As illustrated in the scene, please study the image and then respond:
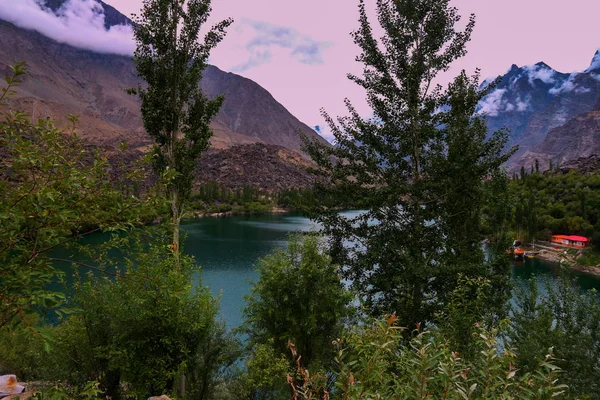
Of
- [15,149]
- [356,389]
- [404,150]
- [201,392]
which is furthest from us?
[201,392]

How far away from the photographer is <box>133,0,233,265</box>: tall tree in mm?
15914

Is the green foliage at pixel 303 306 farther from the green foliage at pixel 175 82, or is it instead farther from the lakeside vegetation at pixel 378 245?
the green foliage at pixel 175 82

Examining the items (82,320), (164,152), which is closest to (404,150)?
(164,152)

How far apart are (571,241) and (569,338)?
280 feet

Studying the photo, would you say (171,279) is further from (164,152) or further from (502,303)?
(502,303)

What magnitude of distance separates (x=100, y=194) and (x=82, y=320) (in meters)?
13.1

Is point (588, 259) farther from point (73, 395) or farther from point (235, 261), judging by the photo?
point (73, 395)

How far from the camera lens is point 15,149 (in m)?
3.81

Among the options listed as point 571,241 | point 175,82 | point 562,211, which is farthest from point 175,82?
point 562,211

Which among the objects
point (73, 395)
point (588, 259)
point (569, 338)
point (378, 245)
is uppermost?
A: point (378, 245)

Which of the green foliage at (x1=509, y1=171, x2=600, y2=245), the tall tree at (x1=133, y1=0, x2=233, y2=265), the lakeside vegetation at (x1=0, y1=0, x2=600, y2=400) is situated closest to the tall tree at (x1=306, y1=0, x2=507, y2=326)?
the lakeside vegetation at (x1=0, y1=0, x2=600, y2=400)

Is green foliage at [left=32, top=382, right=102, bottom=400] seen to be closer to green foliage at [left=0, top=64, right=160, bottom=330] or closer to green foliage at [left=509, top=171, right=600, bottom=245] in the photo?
green foliage at [left=0, top=64, right=160, bottom=330]

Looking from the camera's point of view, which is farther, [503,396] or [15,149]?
[15,149]

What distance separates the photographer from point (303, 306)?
757 inches
